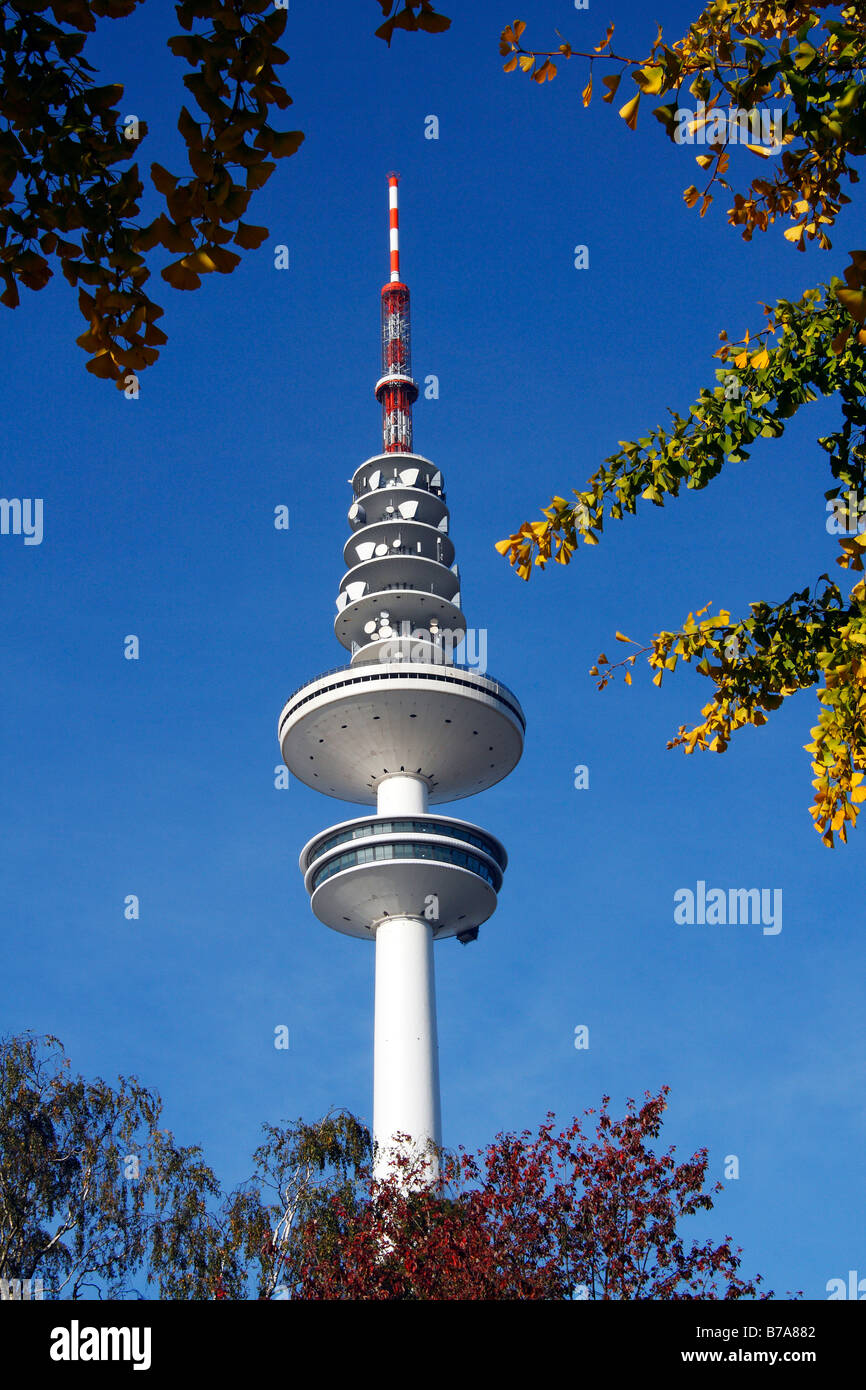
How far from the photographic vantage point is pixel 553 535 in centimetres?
1131

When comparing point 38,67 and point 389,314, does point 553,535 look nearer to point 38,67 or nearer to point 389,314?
point 38,67

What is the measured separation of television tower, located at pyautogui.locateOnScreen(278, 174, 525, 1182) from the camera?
77188mm

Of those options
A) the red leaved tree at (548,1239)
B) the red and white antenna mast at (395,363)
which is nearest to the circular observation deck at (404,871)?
the red and white antenna mast at (395,363)

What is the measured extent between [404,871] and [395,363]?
3944cm

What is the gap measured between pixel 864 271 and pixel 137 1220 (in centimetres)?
4089

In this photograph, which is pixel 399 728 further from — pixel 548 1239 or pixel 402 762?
pixel 548 1239

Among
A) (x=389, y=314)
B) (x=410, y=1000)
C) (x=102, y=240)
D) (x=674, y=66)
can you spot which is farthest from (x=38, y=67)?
(x=389, y=314)

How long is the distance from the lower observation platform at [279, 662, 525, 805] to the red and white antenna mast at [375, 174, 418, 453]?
2284 cm

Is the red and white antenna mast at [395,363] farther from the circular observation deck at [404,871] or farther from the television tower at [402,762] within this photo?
the circular observation deck at [404,871]

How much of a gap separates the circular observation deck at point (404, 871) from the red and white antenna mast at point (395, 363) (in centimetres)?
3028

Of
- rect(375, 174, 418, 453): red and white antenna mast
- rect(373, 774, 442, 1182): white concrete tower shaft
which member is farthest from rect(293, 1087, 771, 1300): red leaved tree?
rect(375, 174, 418, 453): red and white antenna mast

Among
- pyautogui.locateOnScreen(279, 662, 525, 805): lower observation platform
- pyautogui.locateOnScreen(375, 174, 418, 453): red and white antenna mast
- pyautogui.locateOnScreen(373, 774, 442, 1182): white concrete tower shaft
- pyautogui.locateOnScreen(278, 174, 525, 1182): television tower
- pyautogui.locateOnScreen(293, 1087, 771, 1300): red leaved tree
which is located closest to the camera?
pyautogui.locateOnScreen(293, 1087, 771, 1300): red leaved tree

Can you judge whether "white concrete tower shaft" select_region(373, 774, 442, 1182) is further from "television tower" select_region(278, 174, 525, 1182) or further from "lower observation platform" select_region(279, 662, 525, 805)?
"lower observation platform" select_region(279, 662, 525, 805)
